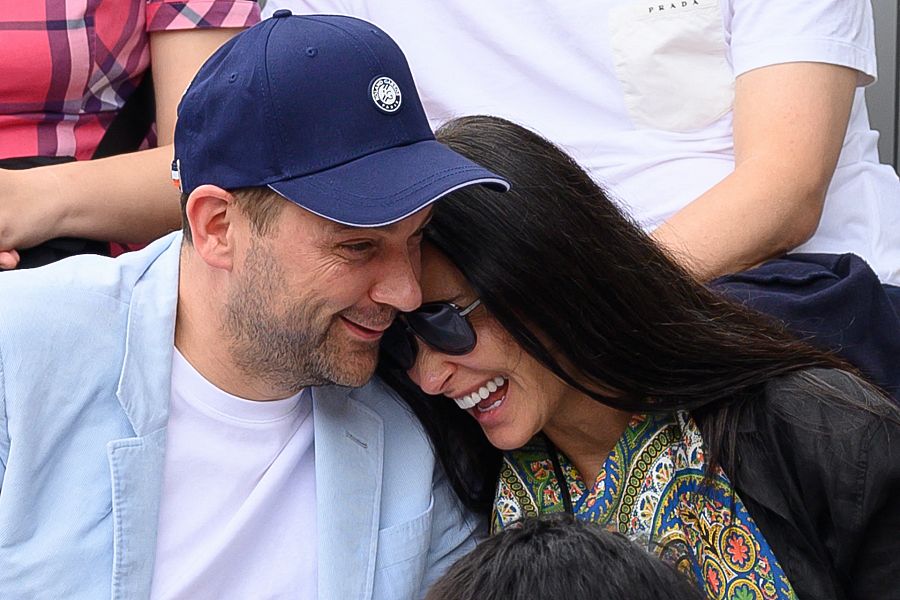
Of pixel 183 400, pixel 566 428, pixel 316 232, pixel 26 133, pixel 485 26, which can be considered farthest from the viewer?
pixel 485 26

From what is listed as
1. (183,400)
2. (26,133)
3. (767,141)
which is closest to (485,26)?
(767,141)

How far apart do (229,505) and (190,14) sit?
928 mm

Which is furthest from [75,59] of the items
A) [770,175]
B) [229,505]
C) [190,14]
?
[770,175]

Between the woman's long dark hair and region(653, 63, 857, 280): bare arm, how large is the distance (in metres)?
0.27

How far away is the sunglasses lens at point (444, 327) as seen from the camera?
204 cm

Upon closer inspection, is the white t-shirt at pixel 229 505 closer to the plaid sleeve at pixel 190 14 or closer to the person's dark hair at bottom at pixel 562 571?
the person's dark hair at bottom at pixel 562 571

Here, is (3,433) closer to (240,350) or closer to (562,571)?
(240,350)

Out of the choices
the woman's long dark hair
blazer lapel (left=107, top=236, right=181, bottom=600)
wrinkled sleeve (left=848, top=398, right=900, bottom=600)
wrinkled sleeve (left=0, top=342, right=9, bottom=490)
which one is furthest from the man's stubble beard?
wrinkled sleeve (left=848, top=398, right=900, bottom=600)

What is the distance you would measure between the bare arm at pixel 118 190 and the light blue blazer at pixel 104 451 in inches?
9.9

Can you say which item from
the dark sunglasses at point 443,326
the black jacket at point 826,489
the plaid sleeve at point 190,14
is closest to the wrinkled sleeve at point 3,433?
the dark sunglasses at point 443,326

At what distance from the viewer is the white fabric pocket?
8.73 feet

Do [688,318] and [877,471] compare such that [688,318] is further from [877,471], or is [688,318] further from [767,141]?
[767,141]

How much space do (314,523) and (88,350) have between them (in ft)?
1.41

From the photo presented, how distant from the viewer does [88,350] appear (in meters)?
1.99
